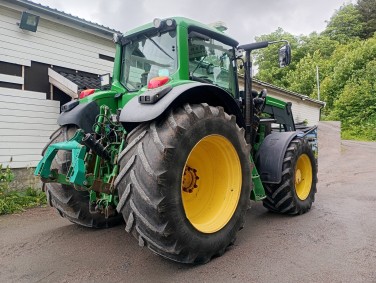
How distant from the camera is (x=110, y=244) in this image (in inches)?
134

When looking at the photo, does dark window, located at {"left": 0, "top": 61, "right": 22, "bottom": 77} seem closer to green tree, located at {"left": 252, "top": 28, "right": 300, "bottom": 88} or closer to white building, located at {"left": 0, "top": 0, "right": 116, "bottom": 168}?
white building, located at {"left": 0, "top": 0, "right": 116, "bottom": 168}

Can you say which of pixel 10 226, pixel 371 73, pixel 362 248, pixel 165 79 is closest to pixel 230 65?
pixel 165 79

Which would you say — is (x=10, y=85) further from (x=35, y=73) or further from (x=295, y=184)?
(x=295, y=184)

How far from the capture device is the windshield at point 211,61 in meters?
3.53

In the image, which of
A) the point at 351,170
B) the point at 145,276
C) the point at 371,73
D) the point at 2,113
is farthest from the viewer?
the point at 371,73

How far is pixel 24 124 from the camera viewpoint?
253 inches

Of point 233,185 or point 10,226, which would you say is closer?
point 233,185

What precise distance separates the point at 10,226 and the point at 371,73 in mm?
25698

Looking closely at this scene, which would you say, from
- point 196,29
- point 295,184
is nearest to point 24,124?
point 196,29

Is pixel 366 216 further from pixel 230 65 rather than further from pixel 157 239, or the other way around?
pixel 157 239

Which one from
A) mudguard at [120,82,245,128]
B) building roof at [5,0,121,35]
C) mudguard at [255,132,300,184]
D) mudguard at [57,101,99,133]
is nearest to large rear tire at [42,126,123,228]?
mudguard at [57,101,99,133]

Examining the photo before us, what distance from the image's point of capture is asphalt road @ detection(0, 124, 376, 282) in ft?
8.63

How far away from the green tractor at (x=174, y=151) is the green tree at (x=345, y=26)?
39.7 m

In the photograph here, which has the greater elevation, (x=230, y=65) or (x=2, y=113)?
(x=230, y=65)
